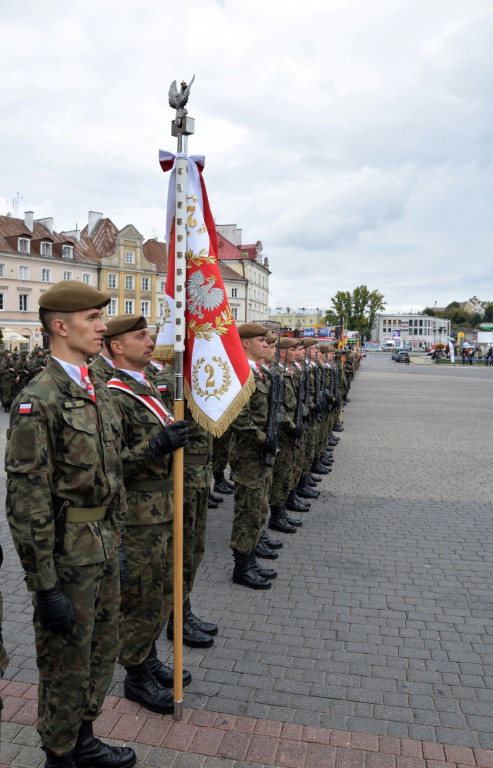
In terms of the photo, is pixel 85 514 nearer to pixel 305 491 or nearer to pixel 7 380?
pixel 305 491

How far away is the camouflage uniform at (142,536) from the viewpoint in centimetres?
334

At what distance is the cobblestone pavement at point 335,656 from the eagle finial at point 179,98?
3336mm

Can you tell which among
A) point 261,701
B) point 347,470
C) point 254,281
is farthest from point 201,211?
point 254,281

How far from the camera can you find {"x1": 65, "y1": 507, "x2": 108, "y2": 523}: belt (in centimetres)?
263

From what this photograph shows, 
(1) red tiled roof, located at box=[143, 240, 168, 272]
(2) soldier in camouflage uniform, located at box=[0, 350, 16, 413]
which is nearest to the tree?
(1) red tiled roof, located at box=[143, 240, 168, 272]

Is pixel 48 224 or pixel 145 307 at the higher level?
pixel 48 224

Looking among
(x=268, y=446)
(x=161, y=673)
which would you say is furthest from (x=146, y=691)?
(x=268, y=446)

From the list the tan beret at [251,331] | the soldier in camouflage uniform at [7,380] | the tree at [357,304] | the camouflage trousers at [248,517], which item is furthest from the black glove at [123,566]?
the tree at [357,304]

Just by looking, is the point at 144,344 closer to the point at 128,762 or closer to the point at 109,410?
the point at 109,410

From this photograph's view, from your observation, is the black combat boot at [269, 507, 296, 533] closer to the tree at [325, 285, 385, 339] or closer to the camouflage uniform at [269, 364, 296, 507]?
the camouflage uniform at [269, 364, 296, 507]

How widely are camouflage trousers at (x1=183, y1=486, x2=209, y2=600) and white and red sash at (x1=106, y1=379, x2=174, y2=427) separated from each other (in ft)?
2.63

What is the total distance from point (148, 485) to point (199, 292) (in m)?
1.21

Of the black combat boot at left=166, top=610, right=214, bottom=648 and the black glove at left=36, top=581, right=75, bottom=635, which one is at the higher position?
the black glove at left=36, top=581, right=75, bottom=635

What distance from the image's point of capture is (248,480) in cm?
521
